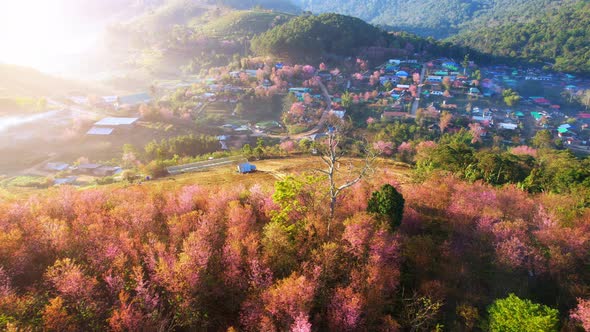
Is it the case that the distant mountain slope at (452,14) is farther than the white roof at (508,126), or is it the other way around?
the distant mountain slope at (452,14)

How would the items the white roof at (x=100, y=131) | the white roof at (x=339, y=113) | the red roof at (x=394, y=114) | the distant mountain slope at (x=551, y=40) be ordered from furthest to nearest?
the distant mountain slope at (x=551, y=40)
the red roof at (x=394, y=114)
the white roof at (x=339, y=113)
the white roof at (x=100, y=131)

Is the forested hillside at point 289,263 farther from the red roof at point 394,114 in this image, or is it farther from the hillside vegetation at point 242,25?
the hillside vegetation at point 242,25

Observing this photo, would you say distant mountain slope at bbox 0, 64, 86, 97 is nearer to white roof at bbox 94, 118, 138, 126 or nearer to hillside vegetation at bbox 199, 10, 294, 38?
white roof at bbox 94, 118, 138, 126

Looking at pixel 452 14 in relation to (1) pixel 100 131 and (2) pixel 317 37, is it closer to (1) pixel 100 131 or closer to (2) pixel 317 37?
(2) pixel 317 37

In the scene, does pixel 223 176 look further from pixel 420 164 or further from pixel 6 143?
pixel 6 143

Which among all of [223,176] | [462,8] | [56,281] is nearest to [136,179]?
[223,176]

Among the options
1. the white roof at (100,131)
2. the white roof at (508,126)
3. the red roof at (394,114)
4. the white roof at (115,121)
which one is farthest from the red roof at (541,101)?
the white roof at (100,131)

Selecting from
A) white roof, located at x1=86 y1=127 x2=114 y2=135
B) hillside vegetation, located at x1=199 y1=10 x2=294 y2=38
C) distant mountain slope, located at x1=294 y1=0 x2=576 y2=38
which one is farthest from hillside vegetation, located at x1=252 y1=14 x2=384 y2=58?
distant mountain slope, located at x1=294 y1=0 x2=576 y2=38

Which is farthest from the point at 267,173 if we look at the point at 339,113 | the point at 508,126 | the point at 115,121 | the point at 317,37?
the point at 317,37
